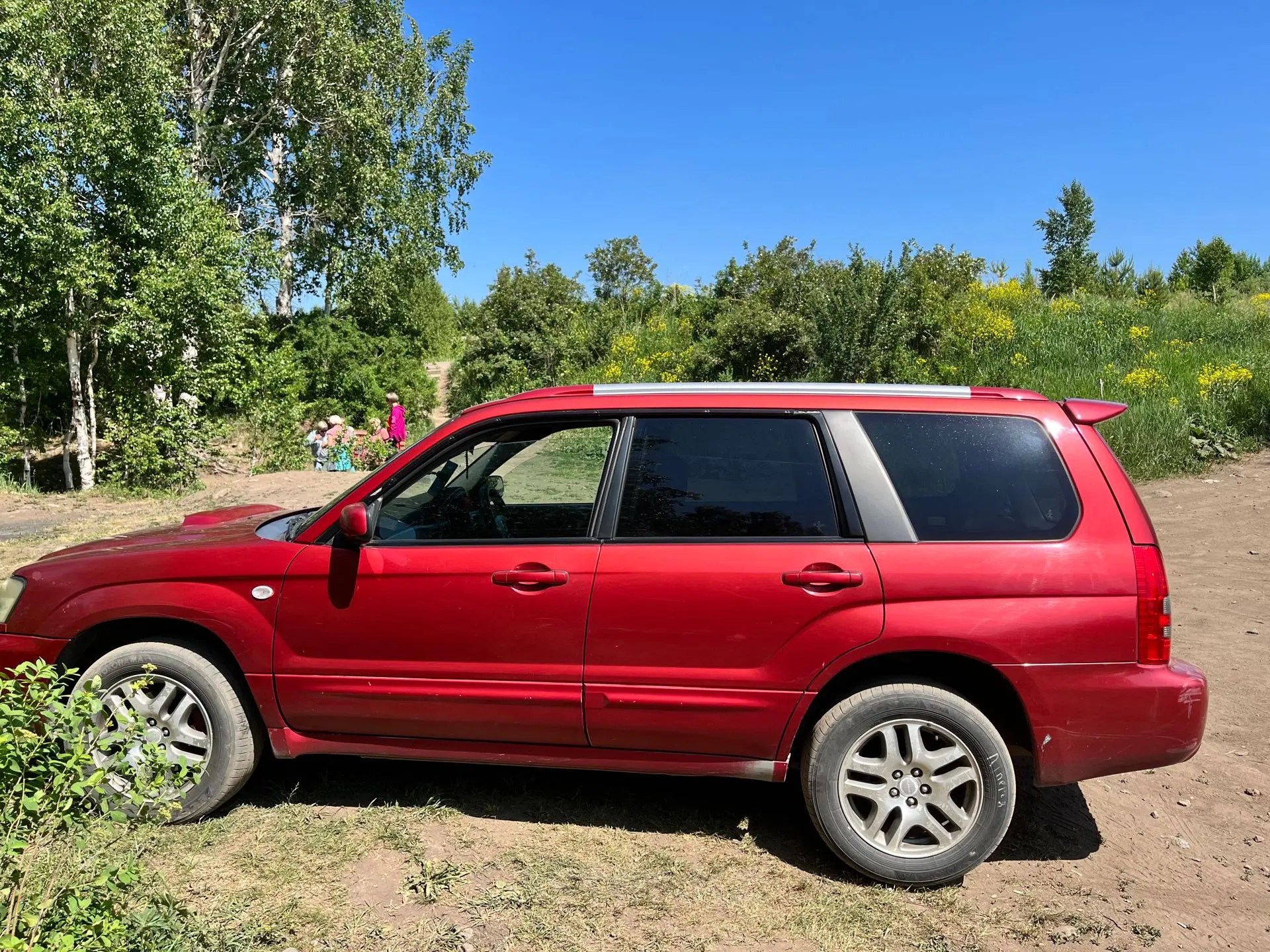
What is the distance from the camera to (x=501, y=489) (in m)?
3.81

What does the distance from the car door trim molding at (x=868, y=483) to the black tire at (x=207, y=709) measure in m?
2.66

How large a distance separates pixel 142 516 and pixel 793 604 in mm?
11230

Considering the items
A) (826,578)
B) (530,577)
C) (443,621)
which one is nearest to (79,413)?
(443,621)

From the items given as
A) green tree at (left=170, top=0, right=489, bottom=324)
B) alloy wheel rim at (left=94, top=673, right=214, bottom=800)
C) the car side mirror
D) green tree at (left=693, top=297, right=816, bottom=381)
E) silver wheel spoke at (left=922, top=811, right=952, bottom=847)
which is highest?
green tree at (left=170, top=0, right=489, bottom=324)

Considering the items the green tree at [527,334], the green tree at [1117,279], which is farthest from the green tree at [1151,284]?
the green tree at [527,334]

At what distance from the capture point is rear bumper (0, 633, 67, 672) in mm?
3508

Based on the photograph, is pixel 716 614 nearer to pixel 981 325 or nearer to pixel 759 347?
pixel 759 347

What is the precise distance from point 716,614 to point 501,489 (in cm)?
122

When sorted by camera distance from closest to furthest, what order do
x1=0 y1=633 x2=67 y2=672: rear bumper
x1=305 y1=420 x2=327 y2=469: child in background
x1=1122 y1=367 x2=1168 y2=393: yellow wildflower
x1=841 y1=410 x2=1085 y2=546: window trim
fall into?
1. x1=841 y1=410 x2=1085 y2=546: window trim
2. x1=0 y1=633 x2=67 y2=672: rear bumper
3. x1=1122 y1=367 x2=1168 y2=393: yellow wildflower
4. x1=305 y1=420 x2=327 y2=469: child in background

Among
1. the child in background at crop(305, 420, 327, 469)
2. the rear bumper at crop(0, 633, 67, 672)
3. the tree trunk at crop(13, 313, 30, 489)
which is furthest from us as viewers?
the child in background at crop(305, 420, 327, 469)

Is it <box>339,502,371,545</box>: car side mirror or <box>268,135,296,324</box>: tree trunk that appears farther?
<box>268,135,296,324</box>: tree trunk

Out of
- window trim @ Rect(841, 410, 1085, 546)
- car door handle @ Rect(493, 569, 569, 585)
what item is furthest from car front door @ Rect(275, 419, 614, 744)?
window trim @ Rect(841, 410, 1085, 546)

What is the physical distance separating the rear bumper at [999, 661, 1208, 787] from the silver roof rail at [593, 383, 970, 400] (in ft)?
3.68

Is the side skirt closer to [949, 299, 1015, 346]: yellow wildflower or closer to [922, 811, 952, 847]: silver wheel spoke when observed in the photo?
[922, 811, 952, 847]: silver wheel spoke
